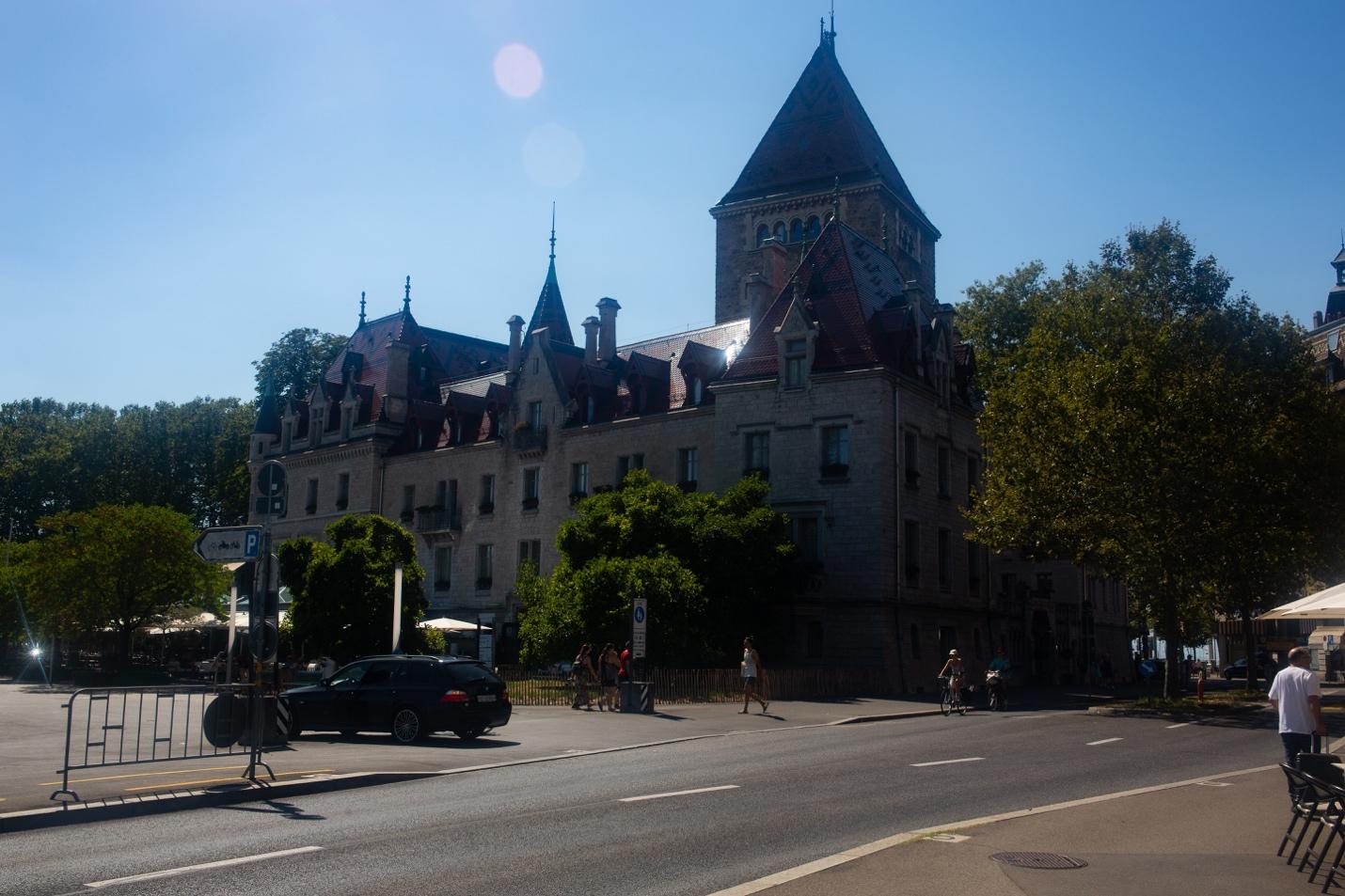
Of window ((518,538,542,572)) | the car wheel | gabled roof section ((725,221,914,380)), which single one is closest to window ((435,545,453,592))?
window ((518,538,542,572))

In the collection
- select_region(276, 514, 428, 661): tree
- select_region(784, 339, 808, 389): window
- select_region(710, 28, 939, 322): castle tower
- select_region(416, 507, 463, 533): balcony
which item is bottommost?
select_region(276, 514, 428, 661): tree

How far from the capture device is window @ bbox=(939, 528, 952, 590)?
49000 mm

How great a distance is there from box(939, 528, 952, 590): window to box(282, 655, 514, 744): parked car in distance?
29.6 metres

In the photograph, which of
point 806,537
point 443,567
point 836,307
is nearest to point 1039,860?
point 806,537

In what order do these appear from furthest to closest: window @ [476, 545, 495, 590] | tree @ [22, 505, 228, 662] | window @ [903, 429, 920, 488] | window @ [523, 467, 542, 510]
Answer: window @ [476, 545, 495, 590]
window @ [523, 467, 542, 510]
tree @ [22, 505, 228, 662]
window @ [903, 429, 920, 488]

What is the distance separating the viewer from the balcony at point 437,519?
59466 millimetres

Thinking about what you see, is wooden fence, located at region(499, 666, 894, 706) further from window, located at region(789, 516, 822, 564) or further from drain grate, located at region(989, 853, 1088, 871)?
drain grate, located at region(989, 853, 1088, 871)

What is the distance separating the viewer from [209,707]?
15727 mm

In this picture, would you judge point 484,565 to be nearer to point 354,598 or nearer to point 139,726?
point 354,598

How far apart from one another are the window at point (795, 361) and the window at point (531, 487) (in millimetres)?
15018

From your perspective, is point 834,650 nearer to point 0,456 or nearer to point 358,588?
point 358,588

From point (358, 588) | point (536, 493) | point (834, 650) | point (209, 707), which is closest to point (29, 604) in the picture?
point (358, 588)

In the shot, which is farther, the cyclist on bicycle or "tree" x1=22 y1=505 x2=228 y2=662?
"tree" x1=22 y1=505 x2=228 y2=662

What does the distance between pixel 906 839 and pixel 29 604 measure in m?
49.5
